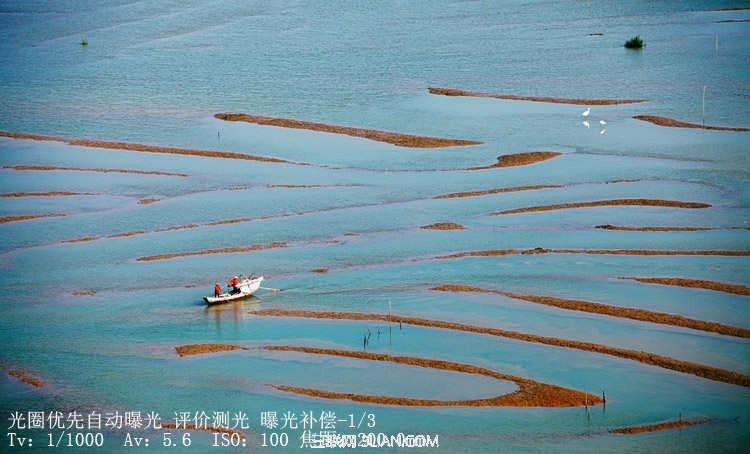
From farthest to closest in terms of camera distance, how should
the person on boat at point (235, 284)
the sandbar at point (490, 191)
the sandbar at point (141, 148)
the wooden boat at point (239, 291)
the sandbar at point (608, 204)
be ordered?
the sandbar at point (141, 148)
the sandbar at point (490, 191)
the sandbar at point (608, 204)
the person on boat at point (235, 284)
the wooden boat at point (239, 291)

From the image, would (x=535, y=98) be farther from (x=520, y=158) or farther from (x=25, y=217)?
(x=25, y=217)

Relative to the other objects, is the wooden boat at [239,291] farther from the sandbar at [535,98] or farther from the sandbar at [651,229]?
the sandbar at [535,98]

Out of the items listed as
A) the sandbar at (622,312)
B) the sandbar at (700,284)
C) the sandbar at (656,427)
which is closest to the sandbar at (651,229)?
the sandbar at (700,284)

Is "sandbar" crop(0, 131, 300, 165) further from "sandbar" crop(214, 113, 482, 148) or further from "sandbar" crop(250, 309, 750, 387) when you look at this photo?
"sandbar" crop(250, 309, 750, 387)

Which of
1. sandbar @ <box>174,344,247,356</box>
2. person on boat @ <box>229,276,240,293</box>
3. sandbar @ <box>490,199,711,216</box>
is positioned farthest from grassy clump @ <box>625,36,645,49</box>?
sandbar @ <box>174,344,247,356</box>

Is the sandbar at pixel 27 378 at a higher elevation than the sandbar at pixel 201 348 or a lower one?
lower

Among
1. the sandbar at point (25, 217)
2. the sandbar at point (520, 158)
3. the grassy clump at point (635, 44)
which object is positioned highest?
the grassy clump at point (635, 44)

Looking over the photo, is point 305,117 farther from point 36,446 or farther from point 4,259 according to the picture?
point 36,446
